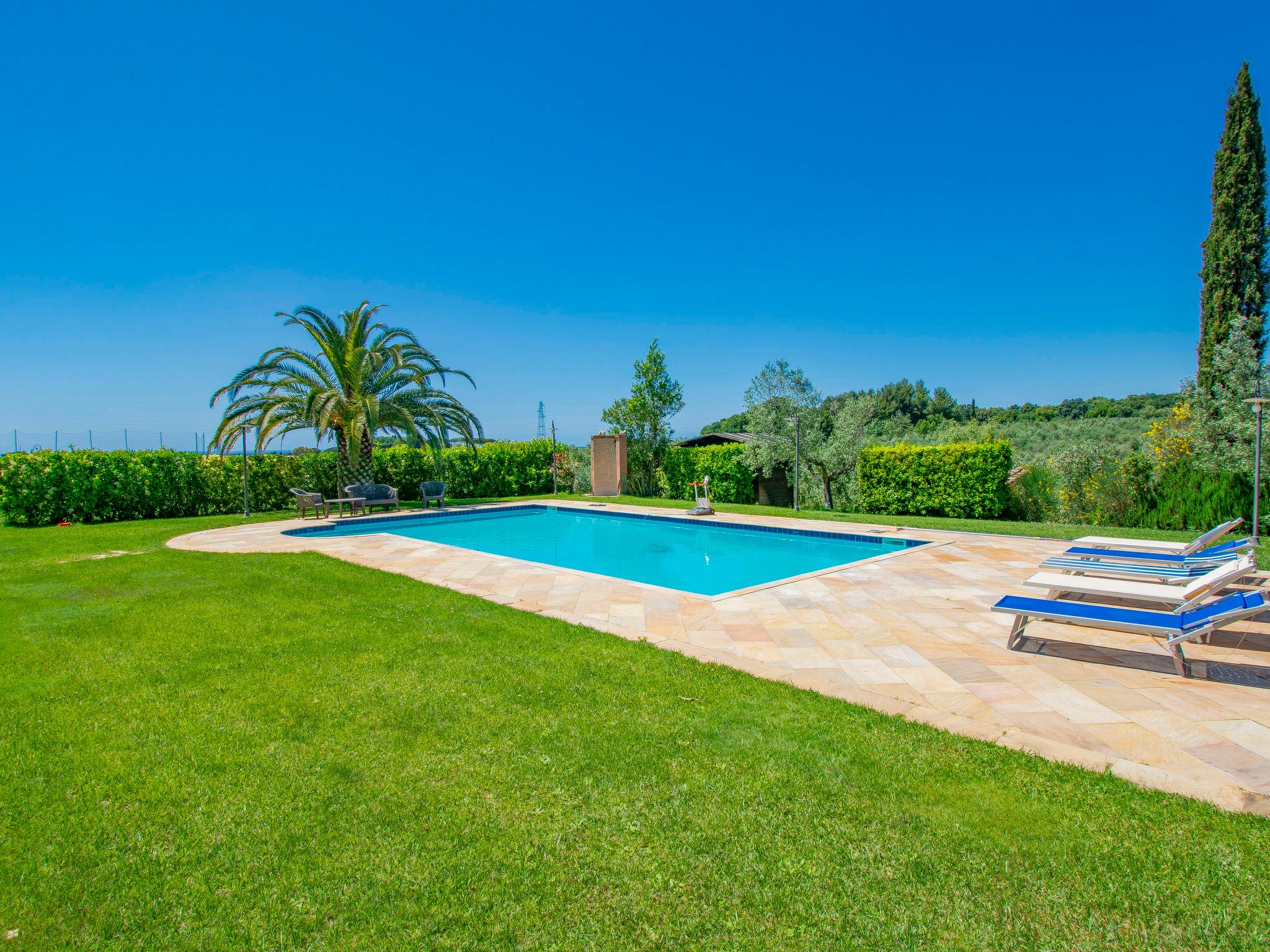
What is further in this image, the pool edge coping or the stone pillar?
the stone pillar

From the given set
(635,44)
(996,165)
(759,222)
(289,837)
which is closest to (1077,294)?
(996,165)

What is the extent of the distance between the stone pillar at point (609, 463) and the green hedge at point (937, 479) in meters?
8.46

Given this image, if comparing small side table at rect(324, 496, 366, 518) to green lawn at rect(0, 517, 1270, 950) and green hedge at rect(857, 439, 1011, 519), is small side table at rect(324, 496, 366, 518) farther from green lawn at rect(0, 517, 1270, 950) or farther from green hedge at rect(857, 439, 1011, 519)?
green hedge at rect(857, 439, 1011, 519)

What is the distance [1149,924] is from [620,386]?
66.1 ft

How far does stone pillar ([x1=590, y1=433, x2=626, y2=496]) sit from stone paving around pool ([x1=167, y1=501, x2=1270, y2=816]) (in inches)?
509

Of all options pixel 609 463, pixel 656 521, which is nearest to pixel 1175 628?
pixel 656 521

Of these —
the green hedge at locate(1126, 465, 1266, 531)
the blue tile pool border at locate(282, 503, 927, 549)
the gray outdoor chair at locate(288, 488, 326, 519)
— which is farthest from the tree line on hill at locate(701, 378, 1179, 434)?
the gray outdoor chair at locate(288, 488, 326, 519)

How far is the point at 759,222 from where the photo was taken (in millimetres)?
20859

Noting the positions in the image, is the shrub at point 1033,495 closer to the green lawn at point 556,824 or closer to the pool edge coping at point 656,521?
the pool edge coping at point 656,521

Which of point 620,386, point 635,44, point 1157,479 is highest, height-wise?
point 635,44

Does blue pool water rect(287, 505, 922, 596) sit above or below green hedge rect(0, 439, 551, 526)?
below

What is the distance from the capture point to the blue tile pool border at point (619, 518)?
1081cm

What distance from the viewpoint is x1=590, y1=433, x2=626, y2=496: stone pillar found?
20.9 metres

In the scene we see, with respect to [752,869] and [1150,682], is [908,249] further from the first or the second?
[752,869]
